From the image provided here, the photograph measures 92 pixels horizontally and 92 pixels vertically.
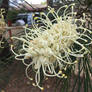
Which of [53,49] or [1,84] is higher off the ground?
[53,49]

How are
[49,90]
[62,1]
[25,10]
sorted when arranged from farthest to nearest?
[49,90], [25,10], [62,1]

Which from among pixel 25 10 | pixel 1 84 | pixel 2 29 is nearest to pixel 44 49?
pixel 2 29

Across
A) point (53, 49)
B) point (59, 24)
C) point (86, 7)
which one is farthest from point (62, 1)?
point (53, 49)

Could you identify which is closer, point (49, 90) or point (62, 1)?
point (62, 1)

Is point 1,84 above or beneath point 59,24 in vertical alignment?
beneath

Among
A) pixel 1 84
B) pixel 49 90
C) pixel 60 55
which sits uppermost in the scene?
pixel 60 55

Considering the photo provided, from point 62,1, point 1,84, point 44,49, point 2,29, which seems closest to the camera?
point 44,49

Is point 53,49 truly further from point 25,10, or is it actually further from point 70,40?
point 25,10

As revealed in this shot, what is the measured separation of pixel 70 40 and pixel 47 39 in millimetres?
72

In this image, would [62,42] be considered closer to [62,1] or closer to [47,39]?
[47,39]

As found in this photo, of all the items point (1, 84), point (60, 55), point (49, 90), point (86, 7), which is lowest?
point (49, 90)

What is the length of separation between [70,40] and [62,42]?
0.10 ft

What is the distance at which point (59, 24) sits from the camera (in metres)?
0.49

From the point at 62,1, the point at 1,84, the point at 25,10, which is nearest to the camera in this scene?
the point at 62,1
